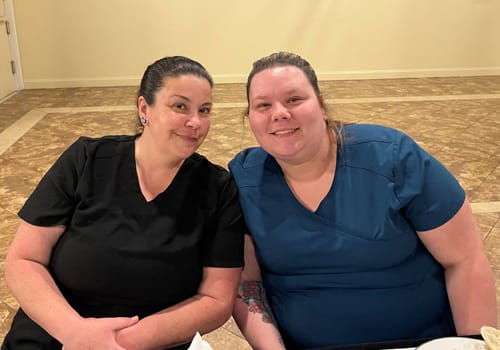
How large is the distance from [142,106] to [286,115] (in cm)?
45

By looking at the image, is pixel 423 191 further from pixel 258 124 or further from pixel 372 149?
pixel 258 124

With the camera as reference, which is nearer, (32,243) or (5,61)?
(32,243)

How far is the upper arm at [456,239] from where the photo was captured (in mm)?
1279

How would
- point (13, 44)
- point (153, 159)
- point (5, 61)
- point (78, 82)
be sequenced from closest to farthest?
1. point (153, 159)
2. point (5, 61)
3. point (13, 44)
4. point (78, 82)

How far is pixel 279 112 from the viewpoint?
1.30 meters

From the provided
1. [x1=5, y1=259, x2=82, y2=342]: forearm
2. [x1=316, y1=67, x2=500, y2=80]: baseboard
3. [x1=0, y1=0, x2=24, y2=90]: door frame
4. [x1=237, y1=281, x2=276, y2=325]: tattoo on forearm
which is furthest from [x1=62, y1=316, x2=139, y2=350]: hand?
[x1=316, y1=67, x2=500, y2=80]: baseboard

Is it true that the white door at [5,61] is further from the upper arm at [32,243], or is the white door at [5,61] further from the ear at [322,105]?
the ear at [322,105]

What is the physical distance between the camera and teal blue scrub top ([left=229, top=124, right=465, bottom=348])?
1.29 m

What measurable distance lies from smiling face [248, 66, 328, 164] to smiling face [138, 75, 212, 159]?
15cm

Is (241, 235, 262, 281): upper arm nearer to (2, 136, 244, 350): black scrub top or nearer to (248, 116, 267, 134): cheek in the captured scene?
(2, 136, 244, 350): black scrub top

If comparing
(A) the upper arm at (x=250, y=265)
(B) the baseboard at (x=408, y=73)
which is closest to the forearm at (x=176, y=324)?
(A) the upper arm at (x=250, y=265)

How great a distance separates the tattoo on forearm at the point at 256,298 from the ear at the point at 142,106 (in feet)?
1.85

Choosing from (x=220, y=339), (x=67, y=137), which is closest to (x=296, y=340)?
(x=220, y=339)

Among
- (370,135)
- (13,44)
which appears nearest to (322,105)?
(370,135)
